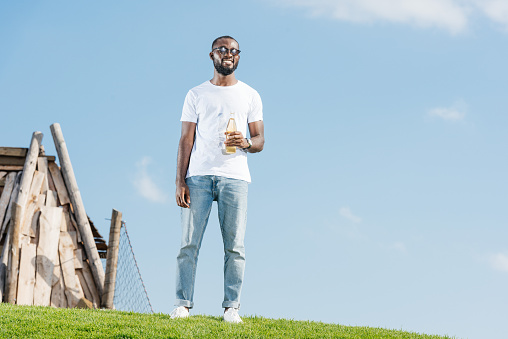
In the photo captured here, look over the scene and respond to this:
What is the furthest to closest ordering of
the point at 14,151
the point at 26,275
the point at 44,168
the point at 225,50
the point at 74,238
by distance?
1. the point at 14,151
2. the point at 44,168
3. the point at 74,238
4. the point at 26,275
5. the point at 225,50

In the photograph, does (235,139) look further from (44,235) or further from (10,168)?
(10,168)

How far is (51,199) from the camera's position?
12.3 metres

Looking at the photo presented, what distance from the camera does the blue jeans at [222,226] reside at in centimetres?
609

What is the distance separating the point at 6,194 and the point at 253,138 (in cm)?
797

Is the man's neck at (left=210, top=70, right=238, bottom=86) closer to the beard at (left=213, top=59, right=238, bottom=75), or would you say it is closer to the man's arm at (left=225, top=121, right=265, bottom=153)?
the beard at (left=213, top=59, right=238, bottom=75)

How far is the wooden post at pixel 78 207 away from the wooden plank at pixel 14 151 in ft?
2.44

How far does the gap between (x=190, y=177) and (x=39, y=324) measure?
2398mm

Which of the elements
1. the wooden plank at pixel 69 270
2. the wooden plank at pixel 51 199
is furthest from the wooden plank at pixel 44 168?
the wooden plank at pixel 69 270

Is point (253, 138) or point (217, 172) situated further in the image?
point (253, 138)

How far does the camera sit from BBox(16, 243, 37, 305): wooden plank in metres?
11.4

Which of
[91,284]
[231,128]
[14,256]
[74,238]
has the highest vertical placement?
[231,128]

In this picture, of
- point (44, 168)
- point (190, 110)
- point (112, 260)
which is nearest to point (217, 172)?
point (190, 110)

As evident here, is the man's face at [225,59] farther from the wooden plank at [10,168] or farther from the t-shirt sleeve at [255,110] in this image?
the wooden plank at [10,168]

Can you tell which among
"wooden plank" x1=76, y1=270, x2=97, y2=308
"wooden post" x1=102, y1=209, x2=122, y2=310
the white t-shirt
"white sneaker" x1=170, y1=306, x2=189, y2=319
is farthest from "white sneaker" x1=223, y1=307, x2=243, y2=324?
"wooden plank" x1=76, y1=270, x2=97, y2=308
